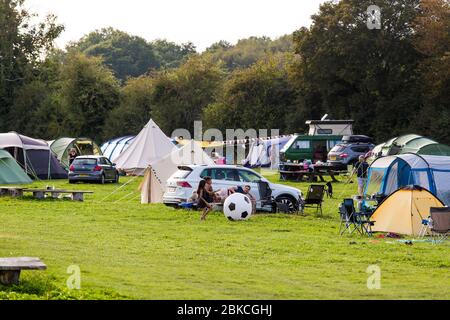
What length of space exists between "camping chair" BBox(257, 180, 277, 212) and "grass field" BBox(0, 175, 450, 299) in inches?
44.9

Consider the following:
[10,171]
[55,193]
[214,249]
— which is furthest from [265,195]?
[10,171]

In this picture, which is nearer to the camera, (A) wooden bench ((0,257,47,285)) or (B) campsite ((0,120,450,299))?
(A) wooden bench ((0,257,47,285))

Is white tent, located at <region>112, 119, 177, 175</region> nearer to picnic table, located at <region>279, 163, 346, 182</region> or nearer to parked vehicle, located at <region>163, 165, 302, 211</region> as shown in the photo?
picnic table, located at <region>279, 163, 346, 182</region>

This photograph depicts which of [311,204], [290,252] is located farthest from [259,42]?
[290,252]

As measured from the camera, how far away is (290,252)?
19.1 metres

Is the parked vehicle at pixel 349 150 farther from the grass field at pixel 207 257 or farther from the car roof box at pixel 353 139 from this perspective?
the grass field at pixel 207 257

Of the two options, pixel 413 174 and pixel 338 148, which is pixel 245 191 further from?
pixel 338 148

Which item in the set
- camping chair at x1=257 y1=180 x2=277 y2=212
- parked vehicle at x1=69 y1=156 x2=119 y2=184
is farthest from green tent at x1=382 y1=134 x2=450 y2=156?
camping chair at x1=257 y1=180 x2=277 y2=212

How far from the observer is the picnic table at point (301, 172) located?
43.8 m

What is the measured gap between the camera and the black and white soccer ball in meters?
A: 25.6

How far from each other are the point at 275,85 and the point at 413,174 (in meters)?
45.3

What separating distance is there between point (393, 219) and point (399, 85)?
133 ft

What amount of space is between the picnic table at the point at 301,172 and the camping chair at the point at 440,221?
21.9m
